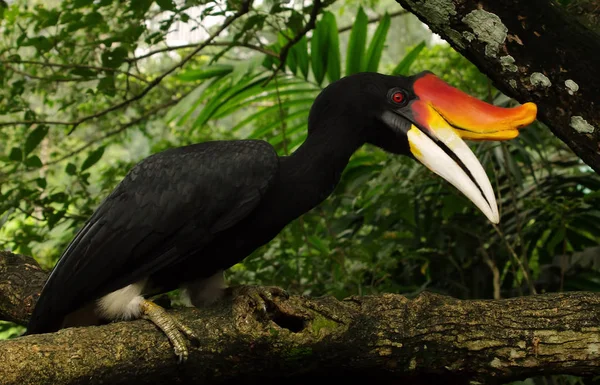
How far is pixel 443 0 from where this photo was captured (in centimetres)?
232

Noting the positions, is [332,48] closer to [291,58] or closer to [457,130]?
[291,58]

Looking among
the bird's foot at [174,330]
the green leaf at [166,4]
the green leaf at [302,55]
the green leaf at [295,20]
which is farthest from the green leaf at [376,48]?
the bird's foot at [174,330]

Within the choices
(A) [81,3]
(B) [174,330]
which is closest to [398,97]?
(B) [174,330]

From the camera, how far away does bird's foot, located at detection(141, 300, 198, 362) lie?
204 cm

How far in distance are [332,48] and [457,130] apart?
1812mm

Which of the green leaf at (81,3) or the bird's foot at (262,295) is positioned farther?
the green leaf at (81,3)

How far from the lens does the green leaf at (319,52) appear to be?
4074 millimetres

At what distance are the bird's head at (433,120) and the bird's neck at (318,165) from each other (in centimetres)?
8

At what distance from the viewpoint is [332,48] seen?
13.4 feet

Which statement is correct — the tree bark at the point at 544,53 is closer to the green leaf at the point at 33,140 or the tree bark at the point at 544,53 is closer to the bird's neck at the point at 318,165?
the bird's neck at the point at 318,165

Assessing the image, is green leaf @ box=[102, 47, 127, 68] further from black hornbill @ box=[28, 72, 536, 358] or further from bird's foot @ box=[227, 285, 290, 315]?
bird's foot @ box=[227, 285, 290, 315]

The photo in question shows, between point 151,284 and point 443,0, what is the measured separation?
142 cm

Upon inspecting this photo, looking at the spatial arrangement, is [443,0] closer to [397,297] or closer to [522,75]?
[522,75]

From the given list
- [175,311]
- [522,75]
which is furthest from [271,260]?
[522,75]
